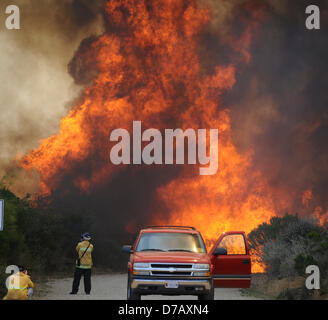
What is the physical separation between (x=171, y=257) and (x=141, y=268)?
842mm

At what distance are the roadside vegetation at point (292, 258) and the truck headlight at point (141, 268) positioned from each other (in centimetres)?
687

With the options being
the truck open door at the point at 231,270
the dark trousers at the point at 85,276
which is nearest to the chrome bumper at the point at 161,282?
the truck open door at the point at 231,270

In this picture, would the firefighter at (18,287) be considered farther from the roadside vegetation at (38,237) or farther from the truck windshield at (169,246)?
the roadside vegetation at (38,237)

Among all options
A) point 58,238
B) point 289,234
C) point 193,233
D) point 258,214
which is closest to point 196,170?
point 258,214

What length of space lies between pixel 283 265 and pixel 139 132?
43.2 m

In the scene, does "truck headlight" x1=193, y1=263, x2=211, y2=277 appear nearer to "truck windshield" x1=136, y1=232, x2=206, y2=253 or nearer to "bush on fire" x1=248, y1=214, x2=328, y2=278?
"truck windshield" x1=136, y1=232, x2=206, y2=253

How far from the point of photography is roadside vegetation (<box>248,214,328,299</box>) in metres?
21.9

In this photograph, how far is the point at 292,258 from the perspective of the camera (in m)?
24.4

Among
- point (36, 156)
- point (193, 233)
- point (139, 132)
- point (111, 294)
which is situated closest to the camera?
point (193, 233)

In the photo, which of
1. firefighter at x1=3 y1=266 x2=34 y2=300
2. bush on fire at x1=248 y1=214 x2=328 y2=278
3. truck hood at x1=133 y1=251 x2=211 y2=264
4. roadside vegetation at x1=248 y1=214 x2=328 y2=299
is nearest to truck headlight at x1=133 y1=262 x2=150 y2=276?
truck hood at x1=133 y1=251 x2=211 y2=264

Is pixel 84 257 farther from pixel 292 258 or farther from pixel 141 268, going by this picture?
pixel 292 258

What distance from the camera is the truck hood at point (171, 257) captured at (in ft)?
53.1
